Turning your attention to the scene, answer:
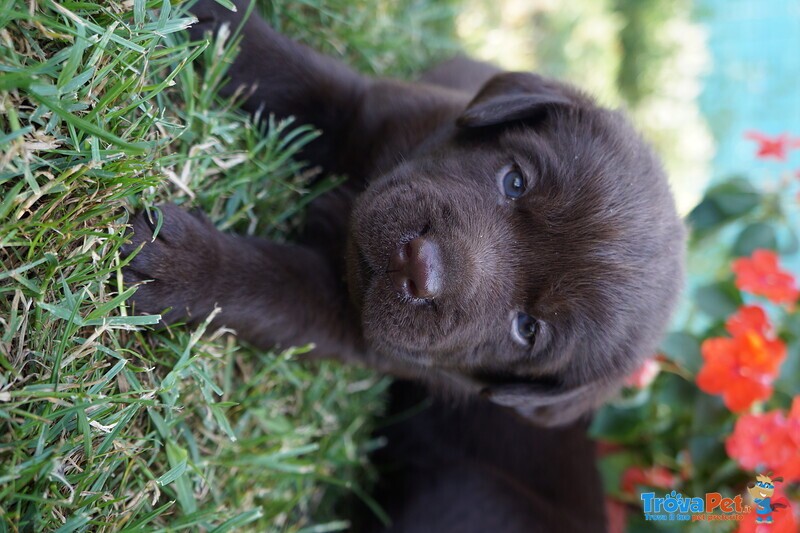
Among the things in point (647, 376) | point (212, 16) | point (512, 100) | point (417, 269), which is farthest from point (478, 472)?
point (212, 16)

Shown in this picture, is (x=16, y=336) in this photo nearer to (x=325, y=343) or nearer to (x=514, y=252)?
(x=325, y=343)

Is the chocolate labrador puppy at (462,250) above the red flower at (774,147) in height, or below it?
below

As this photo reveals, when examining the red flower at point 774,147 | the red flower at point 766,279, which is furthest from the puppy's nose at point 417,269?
the red flower at point 774,147

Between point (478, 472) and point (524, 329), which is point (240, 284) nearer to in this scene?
point (524, 329)

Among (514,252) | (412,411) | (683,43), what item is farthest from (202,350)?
(683,43)

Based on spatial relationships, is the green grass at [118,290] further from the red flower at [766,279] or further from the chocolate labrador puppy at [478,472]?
the red flower at [766,279]
